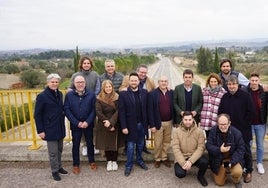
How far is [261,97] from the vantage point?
4.61m

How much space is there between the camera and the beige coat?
15.0 feet

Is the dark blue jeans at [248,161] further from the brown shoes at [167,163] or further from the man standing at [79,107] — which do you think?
the man standing at [79,107]

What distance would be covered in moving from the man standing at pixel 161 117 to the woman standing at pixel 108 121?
1.85 ft

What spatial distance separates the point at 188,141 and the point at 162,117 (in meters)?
0.60

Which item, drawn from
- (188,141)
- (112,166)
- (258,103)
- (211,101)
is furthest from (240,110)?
(112,166)

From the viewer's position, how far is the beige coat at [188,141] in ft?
15.0

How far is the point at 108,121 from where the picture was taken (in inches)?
186

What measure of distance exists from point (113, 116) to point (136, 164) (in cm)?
100

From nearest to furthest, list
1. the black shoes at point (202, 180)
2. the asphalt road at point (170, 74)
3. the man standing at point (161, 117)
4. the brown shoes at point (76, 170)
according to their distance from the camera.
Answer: the black shoes at point (202, 180), the man standing at point (161, 117), the brown shoes at point (76, 170), the asphalt road at point (170, 74)

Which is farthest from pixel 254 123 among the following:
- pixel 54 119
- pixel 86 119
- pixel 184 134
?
pixel 54 119

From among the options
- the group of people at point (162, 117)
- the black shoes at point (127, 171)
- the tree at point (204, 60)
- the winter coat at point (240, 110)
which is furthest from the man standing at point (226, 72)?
the tree at point (204, 60)

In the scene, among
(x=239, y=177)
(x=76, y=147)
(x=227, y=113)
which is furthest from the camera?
(x=76, y=147)

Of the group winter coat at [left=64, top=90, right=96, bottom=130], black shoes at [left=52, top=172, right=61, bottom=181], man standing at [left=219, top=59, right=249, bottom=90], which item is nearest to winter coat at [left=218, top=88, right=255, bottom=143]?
man standing at [left=219, top=59, right=249, bottom=90]

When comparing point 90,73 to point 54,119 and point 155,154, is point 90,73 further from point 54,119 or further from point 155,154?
point 155,154
